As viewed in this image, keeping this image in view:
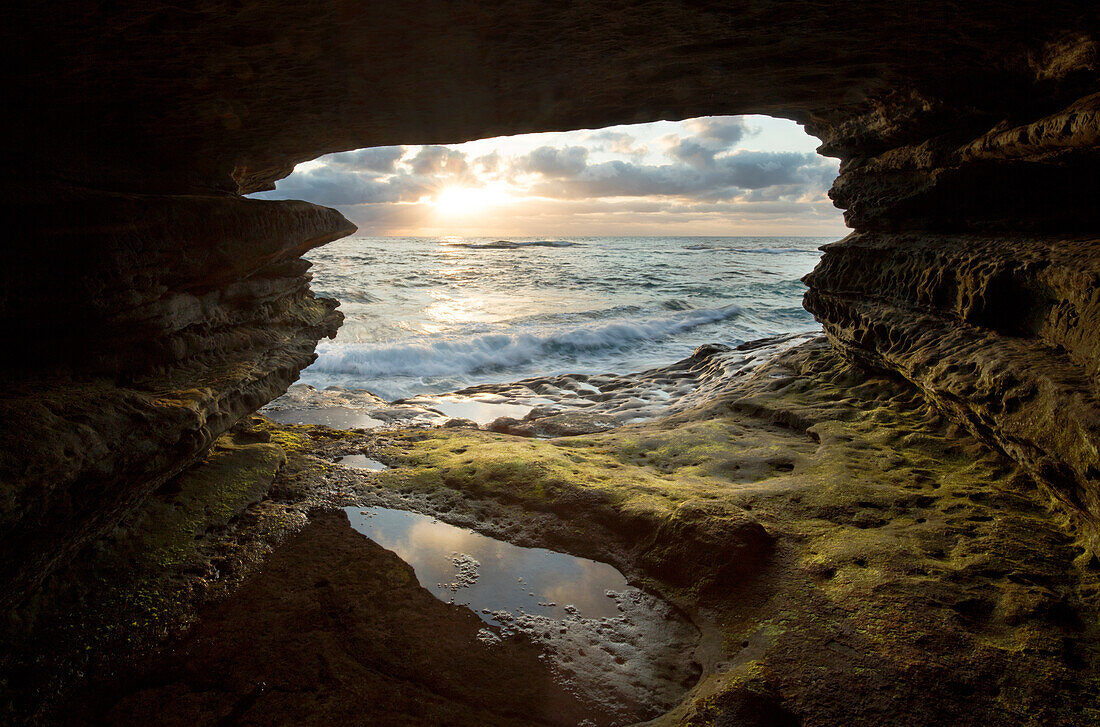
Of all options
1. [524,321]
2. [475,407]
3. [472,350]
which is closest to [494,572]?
[475,407]

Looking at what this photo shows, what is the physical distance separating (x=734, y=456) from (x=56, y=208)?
19.5ft

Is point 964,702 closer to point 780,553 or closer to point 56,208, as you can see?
point 780,553

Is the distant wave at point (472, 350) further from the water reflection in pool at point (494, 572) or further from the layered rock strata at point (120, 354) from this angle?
the water reflection in pool at point (494, 572)

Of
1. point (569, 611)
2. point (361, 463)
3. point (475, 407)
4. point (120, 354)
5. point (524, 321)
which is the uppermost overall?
point (120, 354)

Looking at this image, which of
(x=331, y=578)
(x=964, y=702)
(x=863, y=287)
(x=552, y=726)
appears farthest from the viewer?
(x=863, y=287)

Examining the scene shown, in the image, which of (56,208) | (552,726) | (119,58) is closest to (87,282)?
(56,208)

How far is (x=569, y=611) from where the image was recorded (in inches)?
140

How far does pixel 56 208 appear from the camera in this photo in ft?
13.0

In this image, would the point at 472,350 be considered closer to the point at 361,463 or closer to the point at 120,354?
the point at 361,463

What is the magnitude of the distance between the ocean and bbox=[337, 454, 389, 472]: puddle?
570 cm

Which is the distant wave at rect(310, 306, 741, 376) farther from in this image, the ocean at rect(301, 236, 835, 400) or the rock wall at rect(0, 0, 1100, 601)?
the rock wall at rect(0, 0, 1100, 601)

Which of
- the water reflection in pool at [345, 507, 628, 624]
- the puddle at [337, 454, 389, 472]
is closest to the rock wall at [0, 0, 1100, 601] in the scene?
the puddle at [337, 454, 389, 472]

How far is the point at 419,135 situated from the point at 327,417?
4.56 m

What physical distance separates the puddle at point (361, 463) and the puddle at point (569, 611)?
1.21 m
